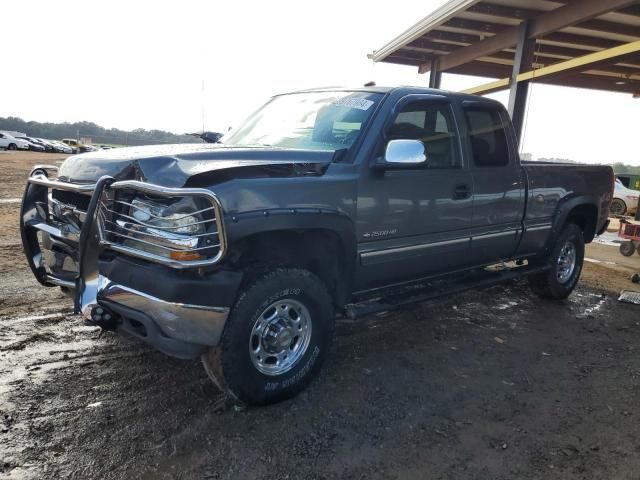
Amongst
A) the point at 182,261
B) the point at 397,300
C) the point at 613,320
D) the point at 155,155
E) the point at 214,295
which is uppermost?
the point at 155,155

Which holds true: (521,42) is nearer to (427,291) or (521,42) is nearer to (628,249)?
(628,249)

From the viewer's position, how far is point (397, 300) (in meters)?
4.04

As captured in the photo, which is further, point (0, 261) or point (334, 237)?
point (0, 261)

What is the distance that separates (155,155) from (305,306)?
1.33 metres

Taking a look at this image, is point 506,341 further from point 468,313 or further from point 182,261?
point 182,261

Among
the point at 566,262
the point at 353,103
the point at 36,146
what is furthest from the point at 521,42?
the point at 36,146

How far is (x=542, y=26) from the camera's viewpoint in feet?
32.7

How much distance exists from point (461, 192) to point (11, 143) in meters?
50.2

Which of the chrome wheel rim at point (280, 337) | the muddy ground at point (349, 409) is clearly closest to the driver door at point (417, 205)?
the chrome wheel rim at point (280, 337)

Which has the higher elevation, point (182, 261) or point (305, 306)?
point (182, 261)

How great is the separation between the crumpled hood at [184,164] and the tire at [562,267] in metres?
3.62

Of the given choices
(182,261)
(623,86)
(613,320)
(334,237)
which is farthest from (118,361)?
(623,86)

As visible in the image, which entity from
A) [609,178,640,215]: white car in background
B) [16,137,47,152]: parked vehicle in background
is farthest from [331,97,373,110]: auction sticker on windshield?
[16,137,47,152]: parked vehicle in background

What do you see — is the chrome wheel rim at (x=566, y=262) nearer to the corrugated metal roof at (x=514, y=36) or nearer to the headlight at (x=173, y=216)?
the corrugated metal roof at (x=514, y=36)
